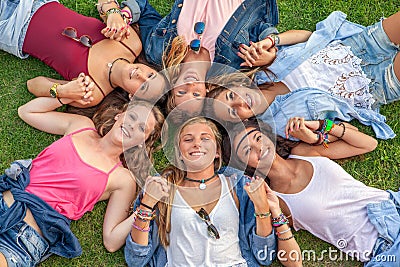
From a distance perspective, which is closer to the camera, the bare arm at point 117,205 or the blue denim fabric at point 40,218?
the blue denim fabric at point 40,218

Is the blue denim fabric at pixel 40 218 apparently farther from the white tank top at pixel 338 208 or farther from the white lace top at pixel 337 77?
the white lace top at pixel 337 77

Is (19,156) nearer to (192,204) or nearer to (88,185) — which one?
(88,185)

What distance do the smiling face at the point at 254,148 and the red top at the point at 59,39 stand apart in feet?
3.64

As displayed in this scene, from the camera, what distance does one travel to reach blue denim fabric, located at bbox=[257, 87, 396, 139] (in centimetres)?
357

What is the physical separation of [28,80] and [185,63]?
1092 mm

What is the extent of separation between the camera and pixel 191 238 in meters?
3.40

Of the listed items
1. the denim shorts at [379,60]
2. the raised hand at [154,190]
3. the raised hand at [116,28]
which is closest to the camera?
the raised hand at [154,190]

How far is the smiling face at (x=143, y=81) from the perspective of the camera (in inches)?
138

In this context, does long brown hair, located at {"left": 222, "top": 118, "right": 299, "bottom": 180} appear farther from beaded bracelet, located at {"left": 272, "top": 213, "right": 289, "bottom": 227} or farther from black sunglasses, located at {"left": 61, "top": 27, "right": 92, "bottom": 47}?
black sunglasses, located at {"left": 61, "top": 27, "right": 92, "bottom": 47}

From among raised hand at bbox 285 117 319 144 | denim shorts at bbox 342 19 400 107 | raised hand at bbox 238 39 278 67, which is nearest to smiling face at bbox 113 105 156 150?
raised hand at bbox 238 39 278 67

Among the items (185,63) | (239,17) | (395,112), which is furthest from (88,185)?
(395,112)

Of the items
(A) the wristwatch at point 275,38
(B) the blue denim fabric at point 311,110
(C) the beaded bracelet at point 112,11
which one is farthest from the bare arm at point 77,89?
(A) the wristwatch at point 275,38

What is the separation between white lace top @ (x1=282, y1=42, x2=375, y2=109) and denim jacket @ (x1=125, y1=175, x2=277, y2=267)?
0.79m

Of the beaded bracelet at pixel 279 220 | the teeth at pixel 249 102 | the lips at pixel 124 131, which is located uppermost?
the teeth at pixel 249 102
